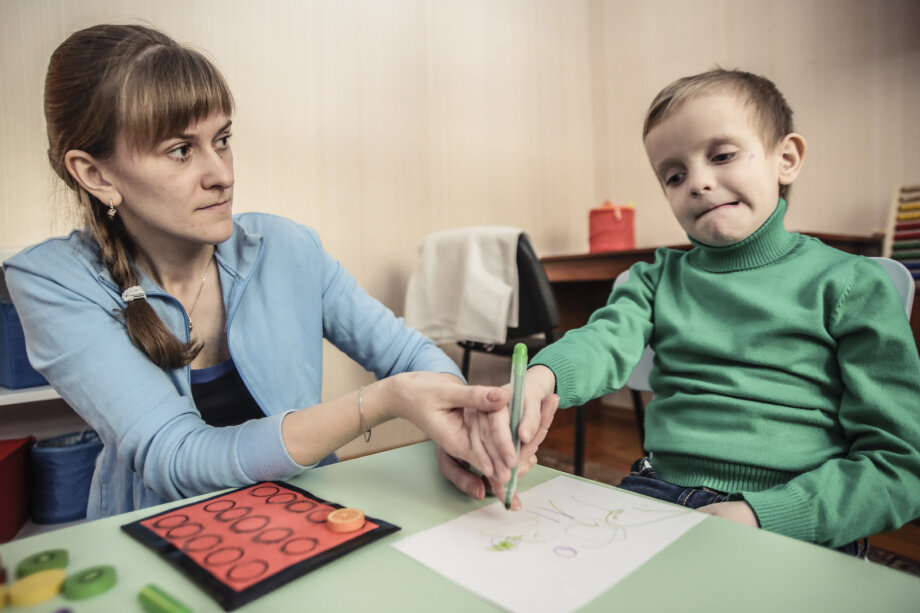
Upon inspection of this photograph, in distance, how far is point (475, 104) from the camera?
263 cm

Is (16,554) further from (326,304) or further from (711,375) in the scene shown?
(711,375)

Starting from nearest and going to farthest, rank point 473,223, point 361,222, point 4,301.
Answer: point 4,301
point 361,222
point 473,223

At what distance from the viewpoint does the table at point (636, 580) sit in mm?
338

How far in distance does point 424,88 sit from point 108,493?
2109 millimetres

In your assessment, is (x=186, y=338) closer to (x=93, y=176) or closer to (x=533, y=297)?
(x=93, y=176)

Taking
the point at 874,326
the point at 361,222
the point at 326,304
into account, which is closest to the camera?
the point at 874,326

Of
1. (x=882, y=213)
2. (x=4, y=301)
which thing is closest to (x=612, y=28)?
(x=882, y=213)

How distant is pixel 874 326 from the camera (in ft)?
2.11

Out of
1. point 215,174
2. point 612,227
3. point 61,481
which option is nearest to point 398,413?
point 215,174

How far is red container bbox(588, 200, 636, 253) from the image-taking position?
2.34 meters

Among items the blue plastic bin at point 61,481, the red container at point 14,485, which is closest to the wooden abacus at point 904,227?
the blue plastic bin at point 61,481

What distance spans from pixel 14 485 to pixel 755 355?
70.3 inches

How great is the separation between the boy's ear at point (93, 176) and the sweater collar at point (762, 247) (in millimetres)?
919

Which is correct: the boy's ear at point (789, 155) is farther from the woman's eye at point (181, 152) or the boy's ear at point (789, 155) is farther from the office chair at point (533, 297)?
the office chair at point (533, 297)
